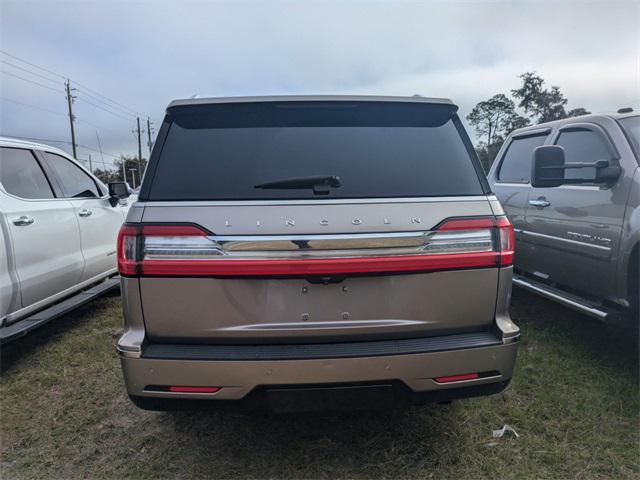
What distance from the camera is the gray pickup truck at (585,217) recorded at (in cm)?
361

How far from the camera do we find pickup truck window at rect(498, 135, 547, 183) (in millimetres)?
5371

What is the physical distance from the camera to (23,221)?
3.87 metres

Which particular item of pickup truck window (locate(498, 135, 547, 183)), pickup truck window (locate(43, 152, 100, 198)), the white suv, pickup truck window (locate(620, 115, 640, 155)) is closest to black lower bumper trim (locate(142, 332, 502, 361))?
the white suv

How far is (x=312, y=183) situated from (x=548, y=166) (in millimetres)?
2721

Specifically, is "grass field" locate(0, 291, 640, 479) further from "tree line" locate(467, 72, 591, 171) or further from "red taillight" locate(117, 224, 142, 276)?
"tree line" locate(467, 72, 591, 171)

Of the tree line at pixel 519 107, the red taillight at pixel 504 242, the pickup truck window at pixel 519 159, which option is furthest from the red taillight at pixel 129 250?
the tree line at pixel 519 107

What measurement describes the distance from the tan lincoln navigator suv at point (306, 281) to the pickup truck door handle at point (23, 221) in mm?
2200

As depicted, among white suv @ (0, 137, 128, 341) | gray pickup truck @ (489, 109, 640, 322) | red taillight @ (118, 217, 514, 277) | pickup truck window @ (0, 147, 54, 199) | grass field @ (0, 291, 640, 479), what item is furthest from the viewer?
pickup truck window @ (0, 147, 54, 199)

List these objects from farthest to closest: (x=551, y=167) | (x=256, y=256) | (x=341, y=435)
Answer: (x=551, y=167)
(x=341, y=435)
(x=256, y=256)

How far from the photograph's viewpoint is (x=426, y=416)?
3055 millimetres

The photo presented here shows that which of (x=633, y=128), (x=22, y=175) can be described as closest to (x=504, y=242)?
(x=633, y=128)

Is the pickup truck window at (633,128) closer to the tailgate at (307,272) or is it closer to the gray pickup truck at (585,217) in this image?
the gray pickup truck at (585,217)

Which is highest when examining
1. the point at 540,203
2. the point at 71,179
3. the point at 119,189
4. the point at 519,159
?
the point at 519,159

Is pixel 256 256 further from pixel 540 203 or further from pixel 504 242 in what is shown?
pixel 540 203
